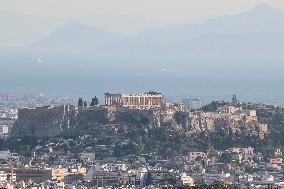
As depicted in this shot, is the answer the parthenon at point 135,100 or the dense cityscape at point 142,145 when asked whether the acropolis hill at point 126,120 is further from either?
the parthenon at point 135,100

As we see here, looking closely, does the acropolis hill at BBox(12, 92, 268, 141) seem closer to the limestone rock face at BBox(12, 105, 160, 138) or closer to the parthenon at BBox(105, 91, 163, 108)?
the limestone rock face at BBox(12, 105, 160, 138)

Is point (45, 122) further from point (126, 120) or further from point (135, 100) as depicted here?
point (135, 100)

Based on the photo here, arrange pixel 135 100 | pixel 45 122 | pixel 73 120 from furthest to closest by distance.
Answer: pixel 135 100 → pixel 45 122 → pixel 73 120

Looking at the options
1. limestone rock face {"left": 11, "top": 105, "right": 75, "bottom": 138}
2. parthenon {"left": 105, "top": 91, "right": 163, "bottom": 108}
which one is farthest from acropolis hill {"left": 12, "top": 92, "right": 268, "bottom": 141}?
parthenon {"left": 105, "top": 91, "right": 163, "bottom": 108}

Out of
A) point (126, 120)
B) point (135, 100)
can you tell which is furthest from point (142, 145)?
point (135, 100)

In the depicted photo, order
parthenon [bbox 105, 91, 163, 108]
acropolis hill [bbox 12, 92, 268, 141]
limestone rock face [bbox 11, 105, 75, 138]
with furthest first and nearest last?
parthenon [bbox 105, 91, 163, 108], limestone rock face [bbox 11, 105, 75, 138], acropolis hill [bbox 12, 92, 268, 141]

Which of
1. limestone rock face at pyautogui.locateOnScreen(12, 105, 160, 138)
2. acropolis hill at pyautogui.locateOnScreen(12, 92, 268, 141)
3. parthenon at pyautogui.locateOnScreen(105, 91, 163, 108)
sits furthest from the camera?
parthenon at pyautogui.locateOnScreen(105, 91, 163, 108)
